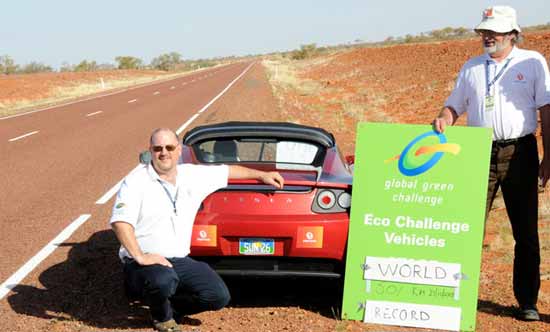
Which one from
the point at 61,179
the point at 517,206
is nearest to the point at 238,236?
the point at 517,206

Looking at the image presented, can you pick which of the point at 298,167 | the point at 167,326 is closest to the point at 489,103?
the point at 298,167

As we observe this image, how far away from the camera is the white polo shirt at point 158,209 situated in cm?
419

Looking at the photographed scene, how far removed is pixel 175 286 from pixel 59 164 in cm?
871

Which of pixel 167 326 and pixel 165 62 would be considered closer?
pixel 167 326

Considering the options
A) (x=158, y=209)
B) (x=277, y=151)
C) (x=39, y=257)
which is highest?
(x=277, y=151)

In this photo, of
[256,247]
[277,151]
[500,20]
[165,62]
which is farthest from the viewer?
[165,62]

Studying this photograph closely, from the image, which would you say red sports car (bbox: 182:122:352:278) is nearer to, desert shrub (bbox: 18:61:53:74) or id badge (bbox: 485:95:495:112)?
id badge (bbox: 485:95:495:112)

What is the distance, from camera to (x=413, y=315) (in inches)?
179

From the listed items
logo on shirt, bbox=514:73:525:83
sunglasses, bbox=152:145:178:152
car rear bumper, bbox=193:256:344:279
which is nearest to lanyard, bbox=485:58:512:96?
logo on shirt, bbox=514:73:525:83

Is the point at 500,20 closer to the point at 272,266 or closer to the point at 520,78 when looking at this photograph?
the point at 520,78

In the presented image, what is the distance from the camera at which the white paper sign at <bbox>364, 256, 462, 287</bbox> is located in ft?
14.8

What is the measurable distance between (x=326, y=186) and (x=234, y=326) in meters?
1.17

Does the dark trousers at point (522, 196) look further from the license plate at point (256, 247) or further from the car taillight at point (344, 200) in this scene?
the license plate at point (256, 247)

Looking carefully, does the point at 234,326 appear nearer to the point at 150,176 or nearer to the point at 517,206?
the point at 150,176
